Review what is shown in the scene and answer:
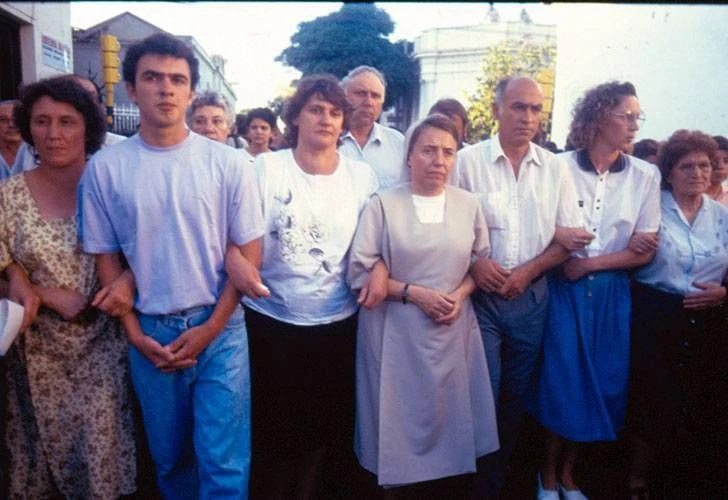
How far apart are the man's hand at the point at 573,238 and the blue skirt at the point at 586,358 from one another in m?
0.24

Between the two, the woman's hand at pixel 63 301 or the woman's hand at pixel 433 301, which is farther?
the woman's hand at pixel 433 301

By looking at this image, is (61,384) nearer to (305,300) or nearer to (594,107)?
(305,300)

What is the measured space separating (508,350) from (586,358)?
430 millimetres

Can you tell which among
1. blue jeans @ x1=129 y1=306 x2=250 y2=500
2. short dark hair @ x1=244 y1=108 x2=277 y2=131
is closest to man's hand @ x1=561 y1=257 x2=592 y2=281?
blue jeans @ x1=129 y1=306 x2=250 y2=500

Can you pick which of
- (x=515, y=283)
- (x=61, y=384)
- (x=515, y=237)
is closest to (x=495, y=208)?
(x=515, y=237)

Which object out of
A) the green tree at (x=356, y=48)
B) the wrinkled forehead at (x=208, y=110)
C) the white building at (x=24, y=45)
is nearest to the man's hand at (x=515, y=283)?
the wrinkled forehead at (x=208, y=110)

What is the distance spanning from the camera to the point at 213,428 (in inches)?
101

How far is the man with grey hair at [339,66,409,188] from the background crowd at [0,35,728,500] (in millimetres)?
792

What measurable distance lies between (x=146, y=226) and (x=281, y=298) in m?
0.72

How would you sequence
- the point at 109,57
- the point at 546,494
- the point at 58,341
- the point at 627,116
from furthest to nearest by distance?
the point at 109,57 < the point at 546,494 < the point at 627,116 < the point at 58,341

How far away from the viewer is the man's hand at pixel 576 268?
126 inches

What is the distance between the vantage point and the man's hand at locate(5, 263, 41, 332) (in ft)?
8.06

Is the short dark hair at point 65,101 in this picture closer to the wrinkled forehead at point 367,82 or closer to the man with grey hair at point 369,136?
the man with grey hair at point 369,136

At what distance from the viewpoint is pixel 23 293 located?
248 cm
